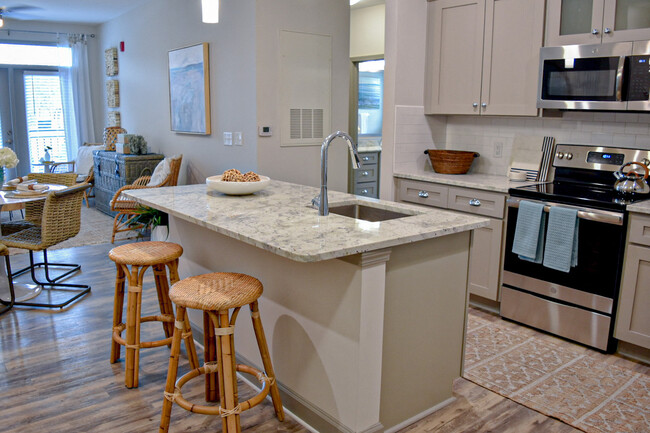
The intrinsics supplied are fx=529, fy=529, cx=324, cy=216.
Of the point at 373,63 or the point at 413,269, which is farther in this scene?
the point at 373,63

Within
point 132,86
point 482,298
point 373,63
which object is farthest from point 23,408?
point 132,86

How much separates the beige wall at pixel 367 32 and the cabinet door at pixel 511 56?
2359 mm

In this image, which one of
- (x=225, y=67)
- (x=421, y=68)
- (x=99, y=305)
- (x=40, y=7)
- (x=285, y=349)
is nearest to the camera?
(x=285, y=349)

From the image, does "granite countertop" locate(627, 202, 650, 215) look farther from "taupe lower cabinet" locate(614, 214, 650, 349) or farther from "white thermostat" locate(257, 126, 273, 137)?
"white thermostat" locate(257, 126, 273, 137)

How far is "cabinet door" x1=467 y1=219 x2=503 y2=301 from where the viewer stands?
11.7 ft

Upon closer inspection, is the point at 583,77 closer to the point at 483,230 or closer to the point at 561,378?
the point at 483,230

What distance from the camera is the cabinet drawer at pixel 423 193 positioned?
3861mm

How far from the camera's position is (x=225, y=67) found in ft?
15.9

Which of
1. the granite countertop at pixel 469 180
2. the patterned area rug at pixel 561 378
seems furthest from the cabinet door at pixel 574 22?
the patterned area rug at pixel 561 378

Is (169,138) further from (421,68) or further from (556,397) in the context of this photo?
A: (556,397)

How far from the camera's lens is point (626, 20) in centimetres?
308

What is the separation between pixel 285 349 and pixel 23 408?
126cm

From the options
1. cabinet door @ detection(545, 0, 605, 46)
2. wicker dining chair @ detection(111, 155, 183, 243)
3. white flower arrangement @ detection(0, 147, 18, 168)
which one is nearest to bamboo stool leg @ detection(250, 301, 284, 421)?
cabinet door @ detection(545, 0, 605, 46)

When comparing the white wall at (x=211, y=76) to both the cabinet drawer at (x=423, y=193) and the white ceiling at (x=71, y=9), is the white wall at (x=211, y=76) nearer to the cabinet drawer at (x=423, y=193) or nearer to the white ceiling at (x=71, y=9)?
the white ceiling at (x=71, y=9)
